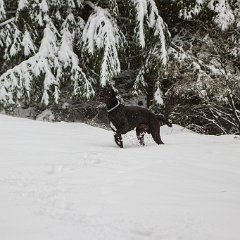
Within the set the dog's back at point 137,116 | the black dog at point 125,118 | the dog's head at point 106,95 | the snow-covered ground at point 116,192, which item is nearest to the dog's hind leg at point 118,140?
the black dog at point 125,118

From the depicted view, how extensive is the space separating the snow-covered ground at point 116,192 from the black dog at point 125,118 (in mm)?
665

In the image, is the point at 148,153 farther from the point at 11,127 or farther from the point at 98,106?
the point at 98,106

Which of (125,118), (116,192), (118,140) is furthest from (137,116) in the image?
(116,192)

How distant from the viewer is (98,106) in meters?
12.4

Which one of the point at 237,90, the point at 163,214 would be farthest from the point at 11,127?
→ the point at 237,90

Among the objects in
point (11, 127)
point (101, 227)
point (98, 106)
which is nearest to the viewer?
point (101, 227)

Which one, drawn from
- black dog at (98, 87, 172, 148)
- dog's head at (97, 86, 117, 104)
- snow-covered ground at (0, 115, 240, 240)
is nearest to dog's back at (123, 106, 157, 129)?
black dog at (98, 87, 172, 148)

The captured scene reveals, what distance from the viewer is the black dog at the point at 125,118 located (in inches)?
273

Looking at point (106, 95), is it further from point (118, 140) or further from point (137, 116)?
point (118, 140)

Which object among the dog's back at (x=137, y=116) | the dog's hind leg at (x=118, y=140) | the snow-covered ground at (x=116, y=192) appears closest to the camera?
the snow-covered ground at (x=116, y=192)

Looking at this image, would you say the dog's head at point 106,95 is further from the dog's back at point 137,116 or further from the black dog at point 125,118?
the dog's back at point 137,116

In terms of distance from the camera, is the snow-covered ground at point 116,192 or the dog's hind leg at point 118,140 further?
the dog's hind leg at point 118,140

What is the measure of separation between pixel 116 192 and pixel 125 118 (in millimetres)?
3161

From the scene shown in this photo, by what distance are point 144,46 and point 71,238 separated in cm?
849
